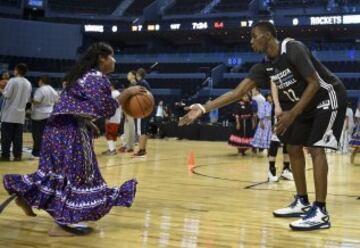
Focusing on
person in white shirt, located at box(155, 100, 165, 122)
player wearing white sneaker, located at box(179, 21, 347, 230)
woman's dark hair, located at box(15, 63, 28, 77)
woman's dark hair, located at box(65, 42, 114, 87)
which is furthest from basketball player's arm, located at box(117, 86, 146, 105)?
person in white shirt, located at box(155, 100, 165, 122)

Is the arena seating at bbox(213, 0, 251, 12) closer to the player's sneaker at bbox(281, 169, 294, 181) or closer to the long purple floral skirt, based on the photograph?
the player's sneaker at bbox(281, 169, 294, 181)

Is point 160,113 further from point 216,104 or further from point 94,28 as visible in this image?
point 216,104

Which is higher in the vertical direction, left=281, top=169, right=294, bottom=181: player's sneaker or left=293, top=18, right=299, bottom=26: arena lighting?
left=293, top=18, right=299, bottom=26: arena lighting

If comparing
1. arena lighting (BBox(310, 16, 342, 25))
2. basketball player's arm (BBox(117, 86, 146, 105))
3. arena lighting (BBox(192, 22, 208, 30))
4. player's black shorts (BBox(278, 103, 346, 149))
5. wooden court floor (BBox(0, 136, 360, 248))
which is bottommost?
wooden court floor (BBox(0, 136, 360, 248))

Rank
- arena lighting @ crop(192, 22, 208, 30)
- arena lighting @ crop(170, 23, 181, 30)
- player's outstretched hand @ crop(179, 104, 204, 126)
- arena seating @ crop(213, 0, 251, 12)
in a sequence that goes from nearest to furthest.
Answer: player's outstretched hand @ crop(179, 104, 204, 126) < arena lighting @ crop(192, 22, 208, 30) < arena lighting @ crop(170, 23, 181, 30) < arena seating @ crop(213, 0, 251, 12)

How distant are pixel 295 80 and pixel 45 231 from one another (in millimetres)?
2067

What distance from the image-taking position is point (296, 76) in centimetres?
387

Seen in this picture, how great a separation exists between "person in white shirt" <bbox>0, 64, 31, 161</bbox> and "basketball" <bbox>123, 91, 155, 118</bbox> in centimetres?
423

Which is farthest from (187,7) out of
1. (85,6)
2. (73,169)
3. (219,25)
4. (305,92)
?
(73,169)

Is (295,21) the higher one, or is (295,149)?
(295,21)

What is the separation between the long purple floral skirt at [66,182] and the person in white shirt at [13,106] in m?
4.97

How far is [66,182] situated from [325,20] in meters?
23.8

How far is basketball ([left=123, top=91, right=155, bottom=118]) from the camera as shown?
13.7 feet

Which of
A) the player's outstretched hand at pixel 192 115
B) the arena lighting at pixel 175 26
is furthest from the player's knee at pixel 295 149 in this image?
the arena lighting at pixel 175 26
